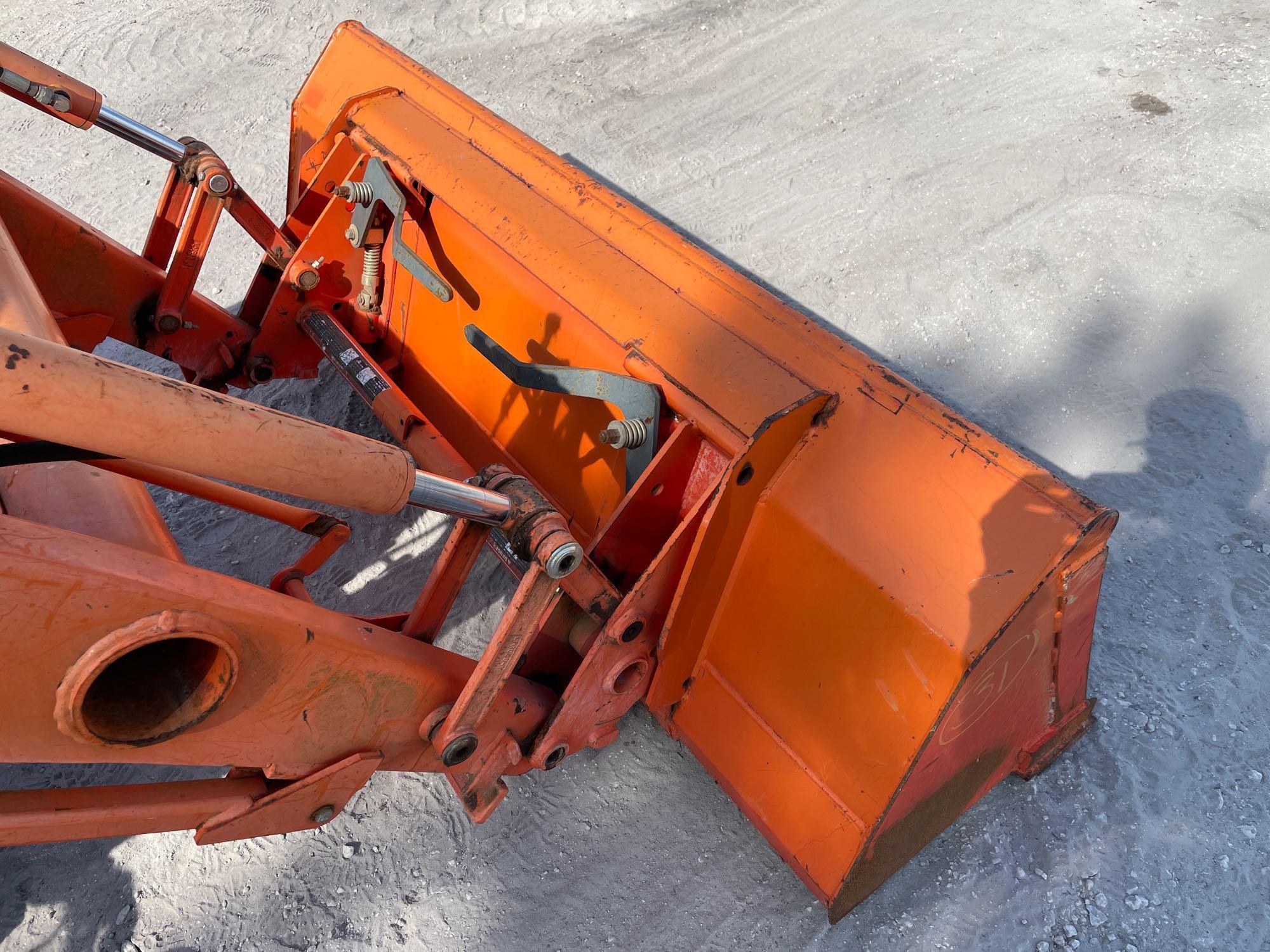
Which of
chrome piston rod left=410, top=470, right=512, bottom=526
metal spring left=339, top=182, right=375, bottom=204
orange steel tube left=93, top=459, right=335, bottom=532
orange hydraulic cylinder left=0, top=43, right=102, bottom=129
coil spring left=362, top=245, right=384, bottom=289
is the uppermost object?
chrome piston rod left=410, top=470, right=512, bottom=526

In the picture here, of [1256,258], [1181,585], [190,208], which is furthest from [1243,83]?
[190,208]

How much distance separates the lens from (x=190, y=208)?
3.02 meters

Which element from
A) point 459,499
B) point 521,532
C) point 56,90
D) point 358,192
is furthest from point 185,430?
point 56,90

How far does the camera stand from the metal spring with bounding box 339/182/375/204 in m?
2.91

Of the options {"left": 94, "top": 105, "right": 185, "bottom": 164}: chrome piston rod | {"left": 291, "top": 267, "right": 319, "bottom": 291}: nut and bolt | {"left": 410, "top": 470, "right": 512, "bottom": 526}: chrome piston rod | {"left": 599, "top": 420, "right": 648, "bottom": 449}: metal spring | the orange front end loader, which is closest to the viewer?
the orange front end loader

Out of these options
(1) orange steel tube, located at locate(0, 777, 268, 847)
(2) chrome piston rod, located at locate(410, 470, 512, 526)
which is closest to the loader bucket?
(2) chrome piston rod, located at locate(410, 470, 512, 526)

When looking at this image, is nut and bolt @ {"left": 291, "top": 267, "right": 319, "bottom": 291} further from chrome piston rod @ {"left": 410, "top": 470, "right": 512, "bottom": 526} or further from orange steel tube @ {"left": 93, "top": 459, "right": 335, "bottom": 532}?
chrome piston rod @ {"left": 410, "top": 470, "right": 512, "bottom": 526}

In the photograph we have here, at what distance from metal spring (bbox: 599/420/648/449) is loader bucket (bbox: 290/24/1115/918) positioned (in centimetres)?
10

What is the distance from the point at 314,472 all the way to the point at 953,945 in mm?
2167

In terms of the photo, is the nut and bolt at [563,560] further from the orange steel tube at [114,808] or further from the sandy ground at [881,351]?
the sandy ground at [881,351]

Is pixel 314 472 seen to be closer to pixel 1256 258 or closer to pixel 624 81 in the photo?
pixel 1256 258

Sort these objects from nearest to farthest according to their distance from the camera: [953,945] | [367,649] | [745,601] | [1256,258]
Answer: [367,649] → [745,601] → [953,945] → [1256,258]

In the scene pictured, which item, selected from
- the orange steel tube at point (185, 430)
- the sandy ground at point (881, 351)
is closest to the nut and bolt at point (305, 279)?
the sandy ground at point (881, 351)

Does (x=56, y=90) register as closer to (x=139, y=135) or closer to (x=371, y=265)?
(x=139, y=135)
